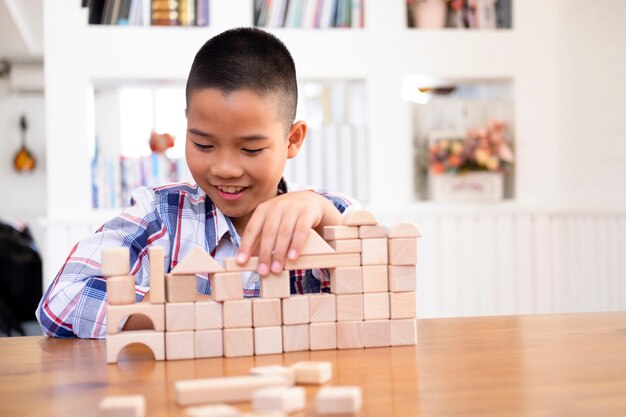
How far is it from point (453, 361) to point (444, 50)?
2.78 meters

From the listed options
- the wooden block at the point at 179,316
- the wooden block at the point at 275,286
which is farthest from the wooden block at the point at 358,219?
the wooden block at the point at 179,316

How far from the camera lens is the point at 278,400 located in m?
0.63

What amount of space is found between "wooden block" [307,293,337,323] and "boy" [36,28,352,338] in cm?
12

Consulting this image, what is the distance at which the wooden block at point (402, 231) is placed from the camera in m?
0.96

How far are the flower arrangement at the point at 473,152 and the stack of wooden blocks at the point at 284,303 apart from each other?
8.32ft

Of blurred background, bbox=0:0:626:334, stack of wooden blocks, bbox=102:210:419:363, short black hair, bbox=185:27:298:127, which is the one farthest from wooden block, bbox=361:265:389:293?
blurred background, bbox=0:0:626:334

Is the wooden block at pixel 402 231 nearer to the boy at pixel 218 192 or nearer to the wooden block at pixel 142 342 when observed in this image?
the boy at pixel 218 192

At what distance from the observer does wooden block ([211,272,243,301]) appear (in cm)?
89

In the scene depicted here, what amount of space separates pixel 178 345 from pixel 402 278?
0.27 meters

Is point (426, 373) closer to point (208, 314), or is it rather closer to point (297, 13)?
point (208, 314)

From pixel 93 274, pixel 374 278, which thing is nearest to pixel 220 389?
pixel 374 278

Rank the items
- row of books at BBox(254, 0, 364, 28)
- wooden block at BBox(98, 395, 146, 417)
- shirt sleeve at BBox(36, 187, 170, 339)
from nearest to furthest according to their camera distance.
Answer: wooden block at BBox(98, 395, 146, 417)
shirt sleeve at BBox(36, 187, 170, 339)
row of books at BBox(254, 0, 364, 28)

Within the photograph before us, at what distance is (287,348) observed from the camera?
92 cm

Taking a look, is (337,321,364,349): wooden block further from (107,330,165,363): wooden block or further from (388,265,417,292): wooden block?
(107,330,165,363): wooden block
